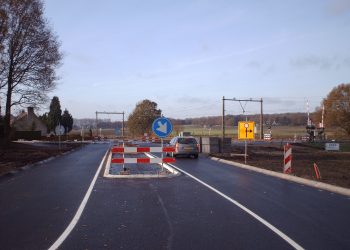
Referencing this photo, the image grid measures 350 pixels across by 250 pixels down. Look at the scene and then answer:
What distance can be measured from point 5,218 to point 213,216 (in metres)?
4.17

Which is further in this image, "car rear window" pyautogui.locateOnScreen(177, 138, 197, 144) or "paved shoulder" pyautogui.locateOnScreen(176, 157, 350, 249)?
"car rear window" pyautogui.locateOnScreen(177, 138, 197, 144)

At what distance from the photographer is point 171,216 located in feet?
31.1

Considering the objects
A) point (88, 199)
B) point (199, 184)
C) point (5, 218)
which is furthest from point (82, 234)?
point (199, 184)

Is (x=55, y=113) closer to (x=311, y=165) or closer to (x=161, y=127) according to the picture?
(x=311, y=165)

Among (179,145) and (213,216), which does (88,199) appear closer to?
(213,216)

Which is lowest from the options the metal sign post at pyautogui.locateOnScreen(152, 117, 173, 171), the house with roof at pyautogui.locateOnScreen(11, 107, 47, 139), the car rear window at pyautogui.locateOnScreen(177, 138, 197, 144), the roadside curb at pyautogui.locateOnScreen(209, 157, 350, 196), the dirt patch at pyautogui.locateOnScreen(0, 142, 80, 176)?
the roadside curb at pyautogui.locateOnScreen(209, 157, 350, 196)

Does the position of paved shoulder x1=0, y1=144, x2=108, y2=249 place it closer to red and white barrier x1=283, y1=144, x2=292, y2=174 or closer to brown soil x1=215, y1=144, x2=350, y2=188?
red and white barrier x1=283, y1=144, x2=292, y2=174

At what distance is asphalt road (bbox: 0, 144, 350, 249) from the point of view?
24.2 feet

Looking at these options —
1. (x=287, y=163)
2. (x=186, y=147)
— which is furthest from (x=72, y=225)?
(x=186, y=147)

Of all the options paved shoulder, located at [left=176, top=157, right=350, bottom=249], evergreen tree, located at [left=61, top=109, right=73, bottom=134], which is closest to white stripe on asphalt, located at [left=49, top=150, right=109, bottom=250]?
paved shoulder, located at [left=176, top=157, right=350, bottom=249]

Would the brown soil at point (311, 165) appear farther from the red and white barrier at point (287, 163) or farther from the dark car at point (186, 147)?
the dark car at point (186, 147)

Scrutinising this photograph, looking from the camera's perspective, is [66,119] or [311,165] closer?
[311,165]

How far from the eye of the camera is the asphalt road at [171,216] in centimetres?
739

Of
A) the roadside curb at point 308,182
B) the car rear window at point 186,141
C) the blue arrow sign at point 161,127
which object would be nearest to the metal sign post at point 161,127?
the blue arrow sign at point 161,127
